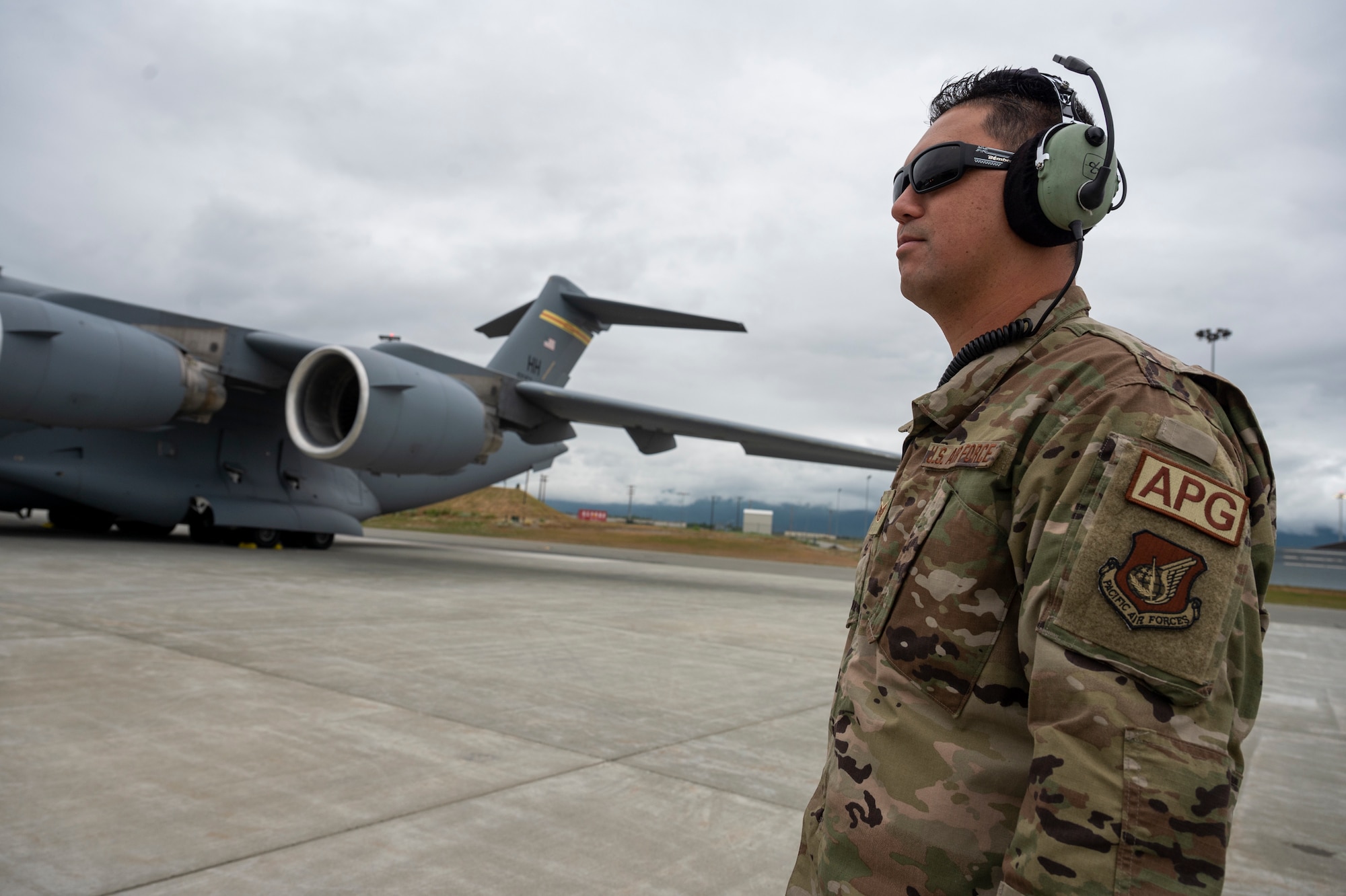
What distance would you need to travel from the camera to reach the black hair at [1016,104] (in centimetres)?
134

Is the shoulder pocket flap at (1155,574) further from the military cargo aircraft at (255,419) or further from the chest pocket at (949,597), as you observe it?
the military cargo aircraft at (255,419)

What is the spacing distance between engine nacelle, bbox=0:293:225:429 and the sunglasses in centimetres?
994

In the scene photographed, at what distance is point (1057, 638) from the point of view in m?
0.93

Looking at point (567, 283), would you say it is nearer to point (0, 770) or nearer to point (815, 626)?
point (815, 626)

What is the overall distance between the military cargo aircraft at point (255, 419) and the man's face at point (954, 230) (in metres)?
9.29

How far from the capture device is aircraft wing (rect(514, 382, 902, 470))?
12742 millimetres

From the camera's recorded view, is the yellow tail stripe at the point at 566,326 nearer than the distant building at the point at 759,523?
Yes

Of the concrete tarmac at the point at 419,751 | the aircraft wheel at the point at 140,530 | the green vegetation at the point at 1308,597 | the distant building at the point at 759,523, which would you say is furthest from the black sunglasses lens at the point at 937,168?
the distant building at the point at 759,523

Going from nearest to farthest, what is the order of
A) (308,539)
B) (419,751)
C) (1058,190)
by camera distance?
(1058,190) → (419,751) → (308,539)

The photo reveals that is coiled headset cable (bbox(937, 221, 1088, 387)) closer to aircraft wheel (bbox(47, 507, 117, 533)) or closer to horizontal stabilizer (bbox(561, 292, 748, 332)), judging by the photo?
horizontal stabilizer (bbox(561, 292, 748, 332))

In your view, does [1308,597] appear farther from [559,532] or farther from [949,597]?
[949,597]

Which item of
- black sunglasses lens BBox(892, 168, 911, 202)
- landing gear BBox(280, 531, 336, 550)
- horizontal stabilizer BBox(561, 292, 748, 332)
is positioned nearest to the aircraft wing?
horizontal stabilizer BBox(561, 292, 748, 332)

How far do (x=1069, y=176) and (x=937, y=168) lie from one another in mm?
198

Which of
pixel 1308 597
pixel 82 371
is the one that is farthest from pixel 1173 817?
pixel 1308 597
